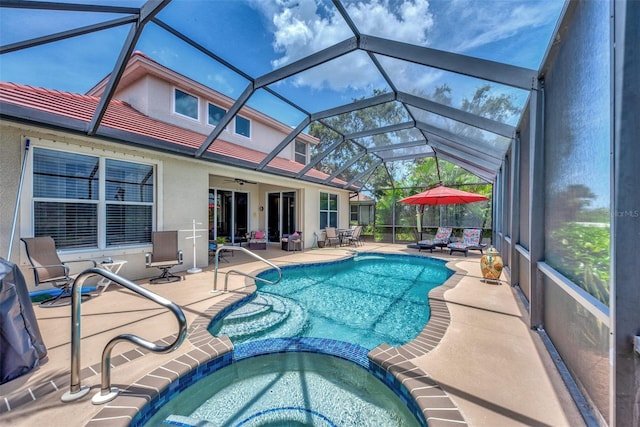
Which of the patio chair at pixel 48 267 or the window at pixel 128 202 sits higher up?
the window at pixel 128 202

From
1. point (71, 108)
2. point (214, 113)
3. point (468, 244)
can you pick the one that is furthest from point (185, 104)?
point (468, 244)

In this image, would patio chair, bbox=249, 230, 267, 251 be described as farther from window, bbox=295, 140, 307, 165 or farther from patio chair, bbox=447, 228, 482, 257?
patio chair, bbox=447, 228, 482, 257

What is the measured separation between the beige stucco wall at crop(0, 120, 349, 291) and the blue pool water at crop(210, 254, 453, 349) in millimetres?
2779

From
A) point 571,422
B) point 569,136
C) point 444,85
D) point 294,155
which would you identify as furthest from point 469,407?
point 294,155

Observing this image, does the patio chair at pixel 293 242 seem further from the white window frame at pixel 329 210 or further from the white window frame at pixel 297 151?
the white window frame at pixel 297 151

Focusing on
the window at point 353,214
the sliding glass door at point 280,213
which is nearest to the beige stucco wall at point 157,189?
the sliding glass door at point 280,213

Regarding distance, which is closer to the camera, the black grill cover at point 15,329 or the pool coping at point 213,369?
the pool coping at point 213,369

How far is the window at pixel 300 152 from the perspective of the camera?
50.1 feet

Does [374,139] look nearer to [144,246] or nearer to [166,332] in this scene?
[144,246]

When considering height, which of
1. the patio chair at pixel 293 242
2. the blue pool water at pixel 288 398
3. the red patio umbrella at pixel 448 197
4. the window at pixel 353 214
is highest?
the red patio umbrella at pixel 448 197

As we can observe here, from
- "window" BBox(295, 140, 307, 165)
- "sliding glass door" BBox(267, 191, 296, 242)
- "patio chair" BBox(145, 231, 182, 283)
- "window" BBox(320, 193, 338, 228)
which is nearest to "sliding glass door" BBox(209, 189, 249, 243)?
"sliding glass door" BBox(267, 191, 296, 242)

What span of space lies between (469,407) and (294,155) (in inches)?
551

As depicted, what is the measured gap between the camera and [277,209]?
1402 cm

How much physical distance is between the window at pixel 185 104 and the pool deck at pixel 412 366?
7.11 metres
